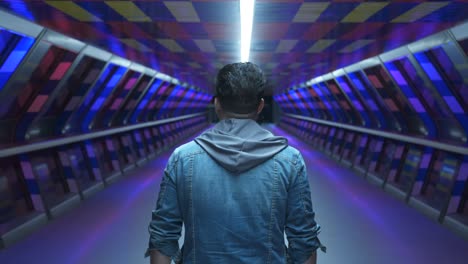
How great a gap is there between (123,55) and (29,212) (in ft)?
12.6

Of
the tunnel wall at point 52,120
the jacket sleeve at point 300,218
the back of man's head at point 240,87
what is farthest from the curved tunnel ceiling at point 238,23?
the jacket sleeve at point 300,218

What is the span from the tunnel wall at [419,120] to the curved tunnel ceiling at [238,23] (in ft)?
1.16

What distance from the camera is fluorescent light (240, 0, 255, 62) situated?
409 cm

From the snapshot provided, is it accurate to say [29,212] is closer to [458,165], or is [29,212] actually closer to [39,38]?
[39,38]

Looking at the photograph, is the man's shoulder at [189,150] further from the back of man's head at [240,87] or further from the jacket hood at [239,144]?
the back of man's head at [240,87]

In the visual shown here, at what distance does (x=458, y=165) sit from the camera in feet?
16.5

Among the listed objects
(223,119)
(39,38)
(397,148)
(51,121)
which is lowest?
(397,148)

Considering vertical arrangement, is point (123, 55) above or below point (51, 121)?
above

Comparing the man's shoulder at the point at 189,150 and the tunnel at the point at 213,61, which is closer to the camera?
the man's shoulder at the point at 189,150

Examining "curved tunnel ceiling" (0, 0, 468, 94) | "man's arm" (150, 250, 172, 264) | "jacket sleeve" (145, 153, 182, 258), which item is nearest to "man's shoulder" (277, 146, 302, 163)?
"jacket sleeve" (145, 153, 182, 258)

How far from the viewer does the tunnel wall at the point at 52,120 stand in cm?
423

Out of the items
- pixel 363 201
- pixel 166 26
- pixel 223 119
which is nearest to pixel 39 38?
pixel 166 26

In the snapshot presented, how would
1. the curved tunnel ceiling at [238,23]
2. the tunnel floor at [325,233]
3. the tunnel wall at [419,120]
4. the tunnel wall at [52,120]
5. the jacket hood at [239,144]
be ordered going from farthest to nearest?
the tunnel wall at [419,120] → the tunnel wall at [52,120] → the curved tunnel ceiling at [238,23] → the tunnel floor at [325,233] → the jacket hood at [239,144]

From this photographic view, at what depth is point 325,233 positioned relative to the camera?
4543 millimetres
